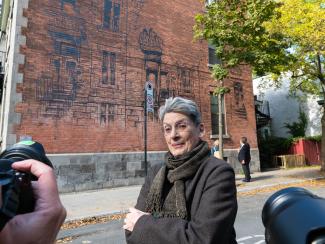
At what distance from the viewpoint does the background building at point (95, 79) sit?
1009 centimetres

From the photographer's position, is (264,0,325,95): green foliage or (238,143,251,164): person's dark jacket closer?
(264,0,325,95): green foliage

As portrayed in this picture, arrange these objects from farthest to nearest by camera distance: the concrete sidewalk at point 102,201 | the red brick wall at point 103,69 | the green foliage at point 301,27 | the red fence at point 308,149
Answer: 1. the red fence at point 308,149
2. the green foliage at point 301,27
3. the red brick wall at point 103,69
4. the concrete sidewalk at point 102,201

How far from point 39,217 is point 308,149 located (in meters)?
23.5

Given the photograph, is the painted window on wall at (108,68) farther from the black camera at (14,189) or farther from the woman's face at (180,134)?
the black camera at (14,189)

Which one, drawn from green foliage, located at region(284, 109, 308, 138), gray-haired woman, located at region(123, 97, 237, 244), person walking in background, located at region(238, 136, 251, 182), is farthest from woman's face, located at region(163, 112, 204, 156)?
Answer: green foliage, located at region(284, 109, 308, 138)

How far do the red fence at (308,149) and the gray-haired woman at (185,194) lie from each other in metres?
21.4

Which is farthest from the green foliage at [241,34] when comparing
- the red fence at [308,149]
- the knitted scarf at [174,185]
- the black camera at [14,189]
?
the red fence at [308,149]

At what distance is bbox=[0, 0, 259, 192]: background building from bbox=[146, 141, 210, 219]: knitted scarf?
353 inches

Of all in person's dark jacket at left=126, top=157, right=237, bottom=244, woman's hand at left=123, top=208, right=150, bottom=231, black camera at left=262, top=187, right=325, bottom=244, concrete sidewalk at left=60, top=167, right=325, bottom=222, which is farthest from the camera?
concrete sidewalk at left=60, top=167, right=325, bottom=222

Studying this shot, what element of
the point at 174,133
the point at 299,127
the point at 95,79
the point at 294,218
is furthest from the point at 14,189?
the point at 299,127

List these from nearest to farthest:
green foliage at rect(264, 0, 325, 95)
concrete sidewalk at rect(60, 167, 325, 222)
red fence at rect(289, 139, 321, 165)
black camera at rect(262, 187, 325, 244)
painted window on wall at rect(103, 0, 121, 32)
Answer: black camera at rect(262, 187, 325, 244) → concrete sidewalk at rect(60, 167, 325, 222) → green foliage at rect(264, 0, 325, 95) → painted window on wall at rect(103, 0, 121, 32) → red fence at rect(289, 139, 321, 165)

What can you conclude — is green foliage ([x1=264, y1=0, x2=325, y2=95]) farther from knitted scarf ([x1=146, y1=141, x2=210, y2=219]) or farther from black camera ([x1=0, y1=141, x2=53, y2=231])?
black camera ([x1=0, y1=141, x2=53, y2=231])

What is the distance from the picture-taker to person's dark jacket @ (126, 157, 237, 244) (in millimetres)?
1588

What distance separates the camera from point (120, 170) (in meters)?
11.7
